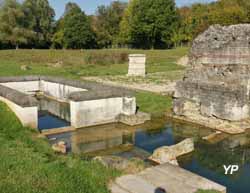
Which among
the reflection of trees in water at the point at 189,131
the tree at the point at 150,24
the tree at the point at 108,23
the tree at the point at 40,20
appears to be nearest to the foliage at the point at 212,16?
the tree at the point at 150,24

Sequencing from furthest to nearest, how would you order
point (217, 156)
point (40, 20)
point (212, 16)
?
point (40, 20) < point (212, 16) < point (217, 156)

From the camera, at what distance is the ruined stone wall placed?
10.5 m

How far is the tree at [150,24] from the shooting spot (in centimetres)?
5397

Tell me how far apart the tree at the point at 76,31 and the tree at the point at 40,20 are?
440cm

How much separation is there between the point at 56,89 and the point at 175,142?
25.2 feet

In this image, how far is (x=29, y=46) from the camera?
53.2 m

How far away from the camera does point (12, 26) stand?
160 feet

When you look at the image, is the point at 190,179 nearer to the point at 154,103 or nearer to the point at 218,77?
the point at 218,77

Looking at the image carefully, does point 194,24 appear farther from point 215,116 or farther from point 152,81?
point 215,116

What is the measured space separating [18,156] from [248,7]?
4401 centimetres

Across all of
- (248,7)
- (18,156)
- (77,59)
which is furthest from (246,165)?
(248,7)

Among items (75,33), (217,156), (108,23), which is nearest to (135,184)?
(217,156)

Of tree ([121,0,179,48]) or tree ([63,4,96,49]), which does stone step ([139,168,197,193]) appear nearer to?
tree ([121,0,179,48])

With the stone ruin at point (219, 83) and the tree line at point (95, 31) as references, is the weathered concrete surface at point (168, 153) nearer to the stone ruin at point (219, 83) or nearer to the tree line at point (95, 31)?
the stone ruin at point (219, 83)
